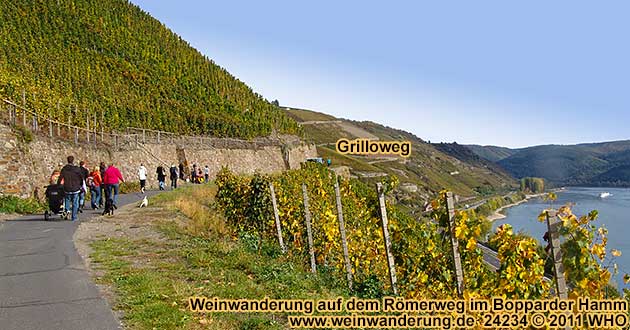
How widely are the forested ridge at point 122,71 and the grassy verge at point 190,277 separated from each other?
89.0ft

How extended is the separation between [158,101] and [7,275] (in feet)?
187

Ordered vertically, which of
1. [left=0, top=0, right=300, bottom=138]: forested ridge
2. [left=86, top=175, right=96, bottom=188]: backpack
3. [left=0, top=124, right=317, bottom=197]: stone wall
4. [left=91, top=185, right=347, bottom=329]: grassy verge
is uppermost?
[left=0, top=0, right=300, bottom=138]: forested ridge

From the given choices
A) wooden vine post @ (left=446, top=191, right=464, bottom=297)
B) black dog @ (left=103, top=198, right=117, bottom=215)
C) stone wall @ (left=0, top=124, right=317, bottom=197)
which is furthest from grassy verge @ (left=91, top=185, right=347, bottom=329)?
stone wall @ (left=0, top=124, right=317, bottom=197)

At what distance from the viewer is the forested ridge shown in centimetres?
5141

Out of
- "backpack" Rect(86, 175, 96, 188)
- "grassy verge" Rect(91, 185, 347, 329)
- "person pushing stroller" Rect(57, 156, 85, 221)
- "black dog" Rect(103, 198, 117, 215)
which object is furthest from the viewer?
"backpack" Rect(86, 175, 96, 188)

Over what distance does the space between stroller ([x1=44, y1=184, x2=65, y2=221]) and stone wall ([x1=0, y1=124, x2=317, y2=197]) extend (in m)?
3.48

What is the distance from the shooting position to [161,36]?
279ft

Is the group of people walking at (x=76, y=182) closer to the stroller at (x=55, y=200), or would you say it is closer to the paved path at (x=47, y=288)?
the stroller at (x=55, y=200)

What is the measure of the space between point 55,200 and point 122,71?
52.7 meters

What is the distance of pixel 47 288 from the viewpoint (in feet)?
27.6

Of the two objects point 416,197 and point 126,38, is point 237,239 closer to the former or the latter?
point 126,38

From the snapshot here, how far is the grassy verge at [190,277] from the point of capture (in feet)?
23.8

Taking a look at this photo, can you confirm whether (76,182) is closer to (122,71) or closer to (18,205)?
(18,205)

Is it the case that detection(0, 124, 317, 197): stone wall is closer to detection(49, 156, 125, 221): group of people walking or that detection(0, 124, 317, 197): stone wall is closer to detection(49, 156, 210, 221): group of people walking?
detection(49, 156, 210, 221): group of people walking
